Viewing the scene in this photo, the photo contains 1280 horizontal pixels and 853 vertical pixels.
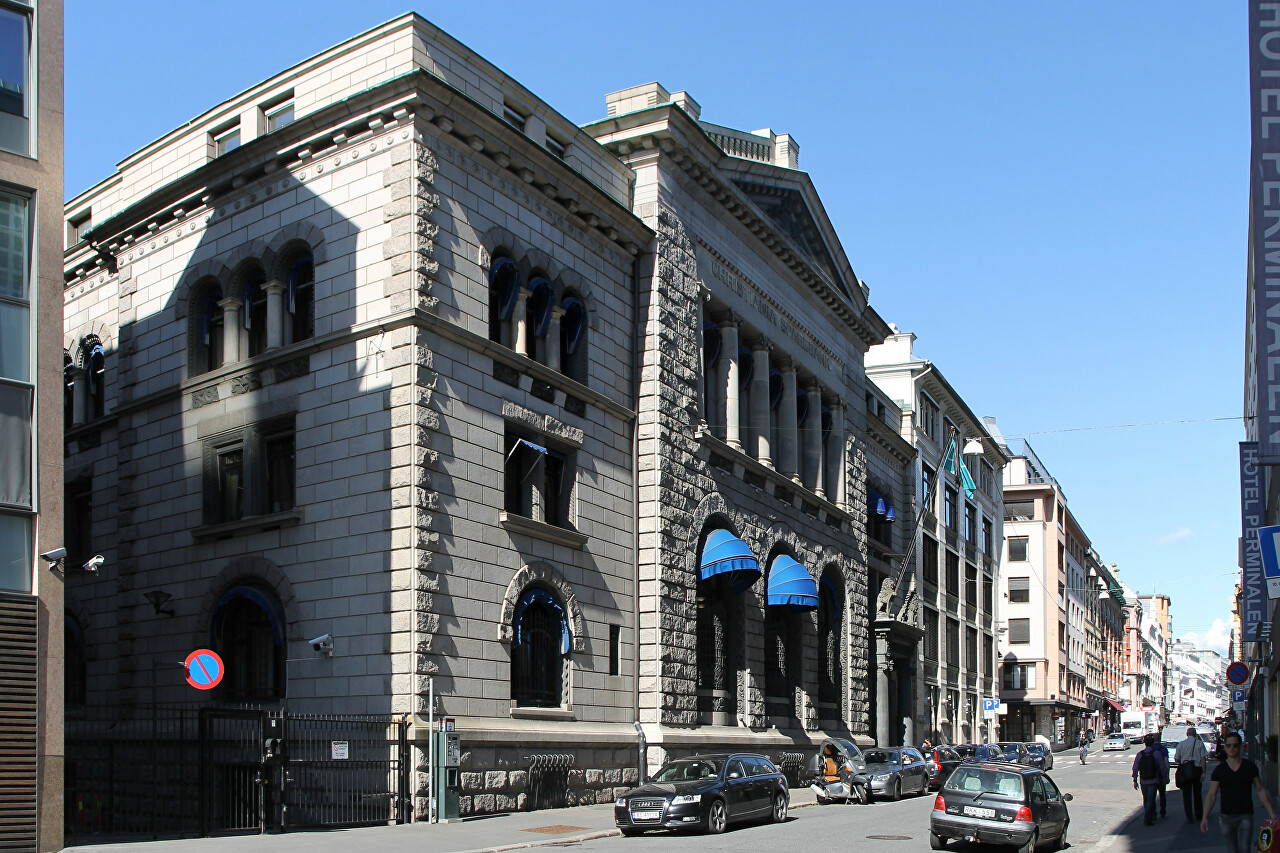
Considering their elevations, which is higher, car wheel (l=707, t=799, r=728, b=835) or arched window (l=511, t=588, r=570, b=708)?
arched window (l=511, t=588, r=570, b=708)

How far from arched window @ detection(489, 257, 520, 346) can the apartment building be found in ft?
33.7

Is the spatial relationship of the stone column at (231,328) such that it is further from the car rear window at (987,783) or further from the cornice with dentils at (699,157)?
the car rear window at (987,783)

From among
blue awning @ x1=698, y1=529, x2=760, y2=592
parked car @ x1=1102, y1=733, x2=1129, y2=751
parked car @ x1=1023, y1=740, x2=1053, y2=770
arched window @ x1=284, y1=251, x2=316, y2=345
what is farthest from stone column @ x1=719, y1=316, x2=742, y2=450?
parked car @ x1=1102, y1=733, x2=1129, y2=751

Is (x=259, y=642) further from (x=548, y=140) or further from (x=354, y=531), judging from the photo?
(x=548, y=140)

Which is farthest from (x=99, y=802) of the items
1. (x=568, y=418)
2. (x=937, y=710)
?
(x=937, y=710)

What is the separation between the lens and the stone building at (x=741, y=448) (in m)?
32.8

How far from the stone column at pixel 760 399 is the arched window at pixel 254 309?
15.7m

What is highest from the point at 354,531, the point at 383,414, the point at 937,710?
the point at 383,414

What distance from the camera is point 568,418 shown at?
99.6 ft

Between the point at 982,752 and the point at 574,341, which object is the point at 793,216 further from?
the point at 982,752

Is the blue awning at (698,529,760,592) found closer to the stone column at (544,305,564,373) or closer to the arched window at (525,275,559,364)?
the stone column at (544,305,564,373)

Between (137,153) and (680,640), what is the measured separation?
1772 centimetres

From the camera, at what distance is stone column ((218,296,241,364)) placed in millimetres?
28891

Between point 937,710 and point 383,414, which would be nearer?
point 383,414
